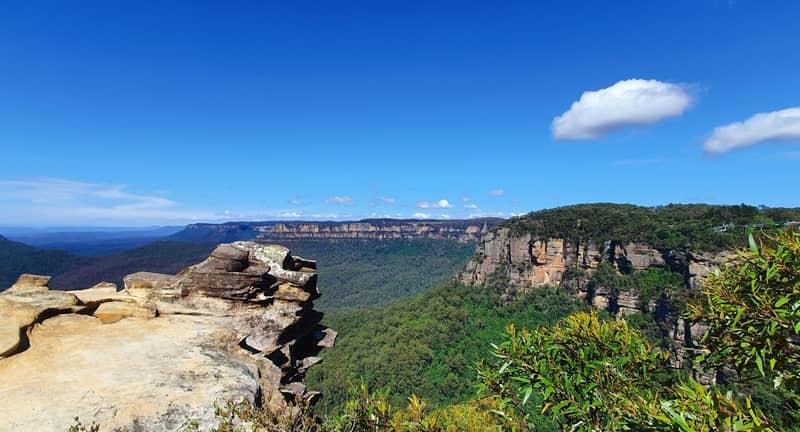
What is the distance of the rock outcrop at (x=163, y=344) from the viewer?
20.9 feet

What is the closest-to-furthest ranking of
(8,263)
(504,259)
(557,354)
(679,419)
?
(679,419), (557,354), (504,259), (8,263)

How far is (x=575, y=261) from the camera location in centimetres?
8269

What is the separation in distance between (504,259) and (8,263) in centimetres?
17072

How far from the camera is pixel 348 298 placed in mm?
173000

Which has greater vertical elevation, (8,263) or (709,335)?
(709,335)

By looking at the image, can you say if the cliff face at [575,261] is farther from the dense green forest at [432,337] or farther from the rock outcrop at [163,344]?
the rock outcrop at [163,344]

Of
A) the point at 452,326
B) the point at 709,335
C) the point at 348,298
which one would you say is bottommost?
the point at 348,298

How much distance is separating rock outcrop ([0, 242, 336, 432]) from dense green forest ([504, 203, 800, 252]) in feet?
196

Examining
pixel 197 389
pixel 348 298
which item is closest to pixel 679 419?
pixel 197 389

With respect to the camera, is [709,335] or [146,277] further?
[146,277]

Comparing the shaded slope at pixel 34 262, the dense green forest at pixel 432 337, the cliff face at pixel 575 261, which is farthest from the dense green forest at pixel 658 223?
the shaded slope at pixel 34 262

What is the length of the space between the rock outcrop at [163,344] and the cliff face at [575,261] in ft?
194

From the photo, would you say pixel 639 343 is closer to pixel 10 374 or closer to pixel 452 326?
pixel 10 374

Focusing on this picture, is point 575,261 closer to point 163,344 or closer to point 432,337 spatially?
point 432,337
